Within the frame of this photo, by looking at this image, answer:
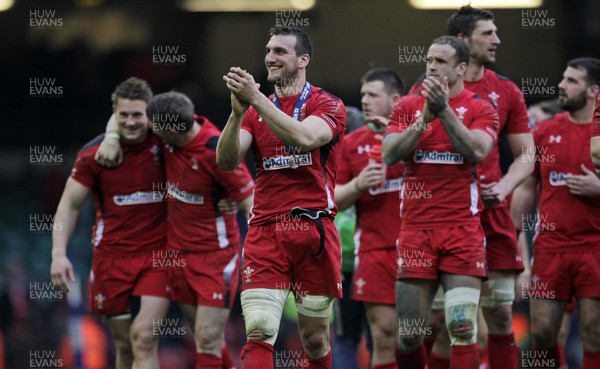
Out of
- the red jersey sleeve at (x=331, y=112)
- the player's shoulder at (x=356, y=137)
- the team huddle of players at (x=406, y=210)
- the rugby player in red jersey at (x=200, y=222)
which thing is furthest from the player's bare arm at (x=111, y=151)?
the red jersey sleeve at (x=331, y=112)

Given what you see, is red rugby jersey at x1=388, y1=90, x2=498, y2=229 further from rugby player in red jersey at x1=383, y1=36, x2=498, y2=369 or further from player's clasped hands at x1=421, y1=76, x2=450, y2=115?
player's clasped hands at x1=421, y1=76, x2=450, y2=115

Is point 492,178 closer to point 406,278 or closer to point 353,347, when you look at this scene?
point 406,278

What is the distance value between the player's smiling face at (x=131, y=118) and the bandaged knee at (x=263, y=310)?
2128 millimetres

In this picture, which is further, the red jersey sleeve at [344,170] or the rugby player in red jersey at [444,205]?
the red jersey sleeve at [344,170]

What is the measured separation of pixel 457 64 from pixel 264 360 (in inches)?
96.2

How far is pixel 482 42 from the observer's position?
8.31 m

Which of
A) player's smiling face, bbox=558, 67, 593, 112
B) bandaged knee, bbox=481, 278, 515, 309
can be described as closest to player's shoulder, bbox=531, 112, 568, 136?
player's smiling face, bbox=558, 67, 593, 112

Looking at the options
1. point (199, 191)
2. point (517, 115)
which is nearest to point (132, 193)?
point (199, 191)

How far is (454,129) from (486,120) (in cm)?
46

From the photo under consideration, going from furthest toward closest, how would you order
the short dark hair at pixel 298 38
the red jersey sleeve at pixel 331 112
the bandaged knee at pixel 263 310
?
the short dark hair at pixel 298 38
the red jersey sleeve at pixel 331 112
the bandaged knee at pixel 263 310

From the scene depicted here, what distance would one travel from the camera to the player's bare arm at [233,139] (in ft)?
21.4

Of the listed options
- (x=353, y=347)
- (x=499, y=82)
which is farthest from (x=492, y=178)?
(x=353, y=347)

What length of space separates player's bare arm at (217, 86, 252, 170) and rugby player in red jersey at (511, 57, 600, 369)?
2.62 m

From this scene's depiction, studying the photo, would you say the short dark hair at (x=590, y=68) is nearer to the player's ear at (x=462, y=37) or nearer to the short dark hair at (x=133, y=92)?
the player's ear at (x=462, y=37)
